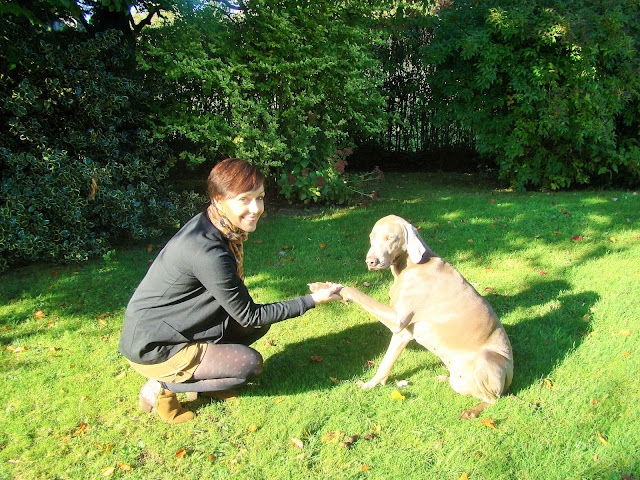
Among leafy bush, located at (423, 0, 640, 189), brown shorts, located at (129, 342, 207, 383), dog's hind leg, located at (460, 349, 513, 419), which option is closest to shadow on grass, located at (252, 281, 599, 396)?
dog's hind leg, located at (460, 349, 513, 419)

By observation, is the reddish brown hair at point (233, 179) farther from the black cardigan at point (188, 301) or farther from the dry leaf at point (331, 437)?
the dry leaf at point (331, 437)

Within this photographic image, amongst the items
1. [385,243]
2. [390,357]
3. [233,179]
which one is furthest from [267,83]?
[390,357]

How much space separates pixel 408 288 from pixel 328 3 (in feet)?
18.3

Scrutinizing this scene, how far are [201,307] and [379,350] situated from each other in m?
1.79

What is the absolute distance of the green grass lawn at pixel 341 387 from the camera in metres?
3.24

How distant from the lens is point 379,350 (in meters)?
4.56

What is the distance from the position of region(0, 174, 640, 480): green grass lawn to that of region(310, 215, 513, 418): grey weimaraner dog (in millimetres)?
252

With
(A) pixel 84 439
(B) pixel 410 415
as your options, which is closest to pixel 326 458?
(B) pixel 410 415

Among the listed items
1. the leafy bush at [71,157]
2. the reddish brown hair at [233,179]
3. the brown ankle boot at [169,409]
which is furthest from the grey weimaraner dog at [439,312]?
the leafy bush at [71,157]

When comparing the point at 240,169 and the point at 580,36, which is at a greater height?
the point at 580,36

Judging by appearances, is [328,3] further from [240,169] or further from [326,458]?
[326,458]

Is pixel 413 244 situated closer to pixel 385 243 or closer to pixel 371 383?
pixel 385 243

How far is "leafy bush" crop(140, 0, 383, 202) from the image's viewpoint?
23.9ft

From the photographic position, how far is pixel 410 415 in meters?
3.64
